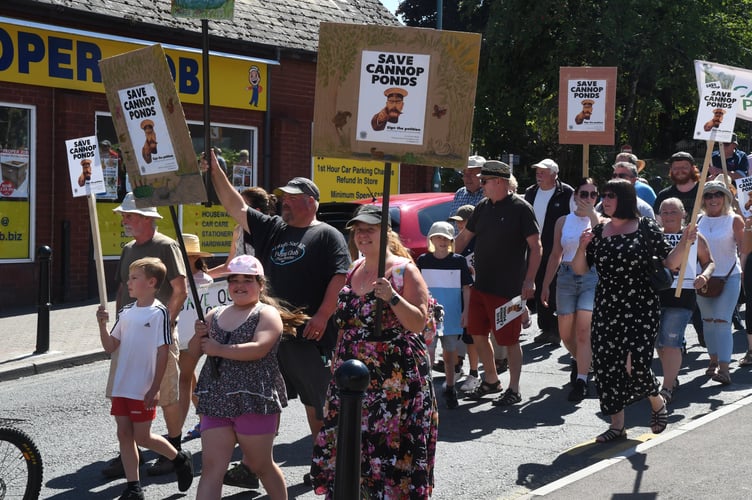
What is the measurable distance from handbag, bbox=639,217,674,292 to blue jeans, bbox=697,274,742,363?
2.67m

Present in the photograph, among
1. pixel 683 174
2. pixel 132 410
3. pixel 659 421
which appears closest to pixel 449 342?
pixel 659 421

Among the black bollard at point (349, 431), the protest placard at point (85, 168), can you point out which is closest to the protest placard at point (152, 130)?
the black bollard at point (349, 431)

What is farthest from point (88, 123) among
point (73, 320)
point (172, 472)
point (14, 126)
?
point (172, 472)

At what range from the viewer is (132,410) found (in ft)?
20.0

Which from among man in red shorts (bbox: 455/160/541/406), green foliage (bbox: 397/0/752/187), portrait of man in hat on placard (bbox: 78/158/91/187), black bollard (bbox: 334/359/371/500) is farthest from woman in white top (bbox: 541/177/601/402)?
green foliage (bbox: 397/0/752/187)

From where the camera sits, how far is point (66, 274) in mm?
15602

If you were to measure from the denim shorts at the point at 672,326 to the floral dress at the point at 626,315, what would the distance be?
126 centimetres

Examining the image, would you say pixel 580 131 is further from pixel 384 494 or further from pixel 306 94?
pixel 306 94

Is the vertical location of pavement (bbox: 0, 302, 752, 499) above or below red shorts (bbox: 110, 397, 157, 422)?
below

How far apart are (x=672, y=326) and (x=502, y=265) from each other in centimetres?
147

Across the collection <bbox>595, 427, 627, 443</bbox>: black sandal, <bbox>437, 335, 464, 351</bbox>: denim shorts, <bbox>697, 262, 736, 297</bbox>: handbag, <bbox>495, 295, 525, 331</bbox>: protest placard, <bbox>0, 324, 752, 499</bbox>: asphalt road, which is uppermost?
<bbox>697, 262, 736, 297</bbox>: handbag

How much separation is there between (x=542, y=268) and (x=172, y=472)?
528cm

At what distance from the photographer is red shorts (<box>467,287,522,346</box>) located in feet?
28.7

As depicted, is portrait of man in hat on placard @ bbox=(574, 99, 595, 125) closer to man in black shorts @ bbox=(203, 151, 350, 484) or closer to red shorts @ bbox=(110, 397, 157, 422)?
man in black shorts @ bbox=(203, 151, 350, 484)
